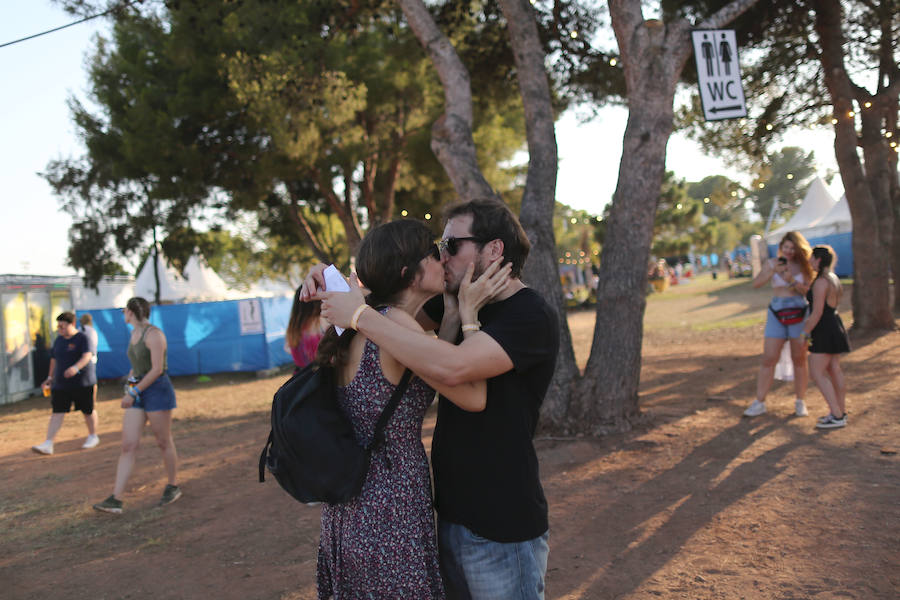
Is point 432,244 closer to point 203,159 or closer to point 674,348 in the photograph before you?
point 674,348

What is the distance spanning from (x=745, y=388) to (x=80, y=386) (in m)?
8.50

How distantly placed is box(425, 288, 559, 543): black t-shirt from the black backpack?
0.79ft

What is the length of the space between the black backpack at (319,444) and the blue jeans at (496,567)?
362 millimetres

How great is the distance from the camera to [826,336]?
6.18 meters

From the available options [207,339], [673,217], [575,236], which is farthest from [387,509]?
[575,236]

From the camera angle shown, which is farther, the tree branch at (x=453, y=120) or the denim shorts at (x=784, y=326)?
the denim shorts at (x=784, y=326)

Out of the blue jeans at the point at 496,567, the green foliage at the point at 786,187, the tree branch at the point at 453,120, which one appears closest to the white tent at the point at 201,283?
the tree branch at the point at 453,120

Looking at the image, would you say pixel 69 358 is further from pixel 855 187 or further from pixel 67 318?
pixel 855 187

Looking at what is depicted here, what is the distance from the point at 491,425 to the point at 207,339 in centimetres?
1493

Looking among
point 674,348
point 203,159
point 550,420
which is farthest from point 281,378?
point 550,420

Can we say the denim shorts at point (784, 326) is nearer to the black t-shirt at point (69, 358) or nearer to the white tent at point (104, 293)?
the black t-shirt at point (69, 358)

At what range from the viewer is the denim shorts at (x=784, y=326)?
6.65 meters

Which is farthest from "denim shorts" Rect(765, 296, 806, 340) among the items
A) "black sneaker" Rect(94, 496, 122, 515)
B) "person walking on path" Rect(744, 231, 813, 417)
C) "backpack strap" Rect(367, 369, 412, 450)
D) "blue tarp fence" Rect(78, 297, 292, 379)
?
"blue tarp fence" Rect(78, 297, 292, 379)

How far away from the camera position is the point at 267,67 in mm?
12414
